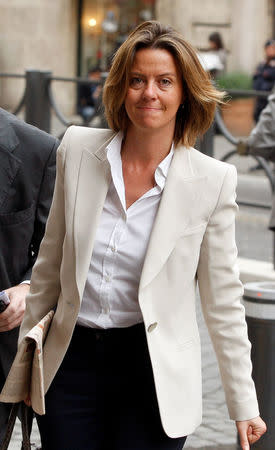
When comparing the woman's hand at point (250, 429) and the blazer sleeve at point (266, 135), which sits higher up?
the woman's hand at point (250, 429)

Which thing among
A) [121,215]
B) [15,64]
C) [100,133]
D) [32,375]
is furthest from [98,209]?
[15,64]

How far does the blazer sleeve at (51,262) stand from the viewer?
3.14m

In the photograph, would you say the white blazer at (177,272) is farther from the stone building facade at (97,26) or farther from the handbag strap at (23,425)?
the stone building facade at (97,26)

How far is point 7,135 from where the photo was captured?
3451 millimetres

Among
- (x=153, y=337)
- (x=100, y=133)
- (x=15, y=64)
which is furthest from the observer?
(x=15, y=64)

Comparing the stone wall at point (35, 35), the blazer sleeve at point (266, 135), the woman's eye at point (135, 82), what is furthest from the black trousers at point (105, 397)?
the stone wall at point (35, 35)

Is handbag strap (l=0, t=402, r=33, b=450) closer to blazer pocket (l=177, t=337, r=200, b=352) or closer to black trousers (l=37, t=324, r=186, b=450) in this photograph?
black trousers (l=37, t=324, r=186, b=450)

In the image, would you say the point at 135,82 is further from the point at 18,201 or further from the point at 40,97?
the point at 40,97

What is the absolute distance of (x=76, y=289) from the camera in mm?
2988

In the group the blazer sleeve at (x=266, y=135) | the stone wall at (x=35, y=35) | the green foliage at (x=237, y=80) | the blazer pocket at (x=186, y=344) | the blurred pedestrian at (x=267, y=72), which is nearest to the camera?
the blazer pocket at (x=186, y=344)

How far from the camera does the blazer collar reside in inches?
135

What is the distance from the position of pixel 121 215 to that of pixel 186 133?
0.31 m

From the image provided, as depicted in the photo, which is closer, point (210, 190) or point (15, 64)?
point (210, 190)

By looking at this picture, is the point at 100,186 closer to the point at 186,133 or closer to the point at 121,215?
the point at 121,215
